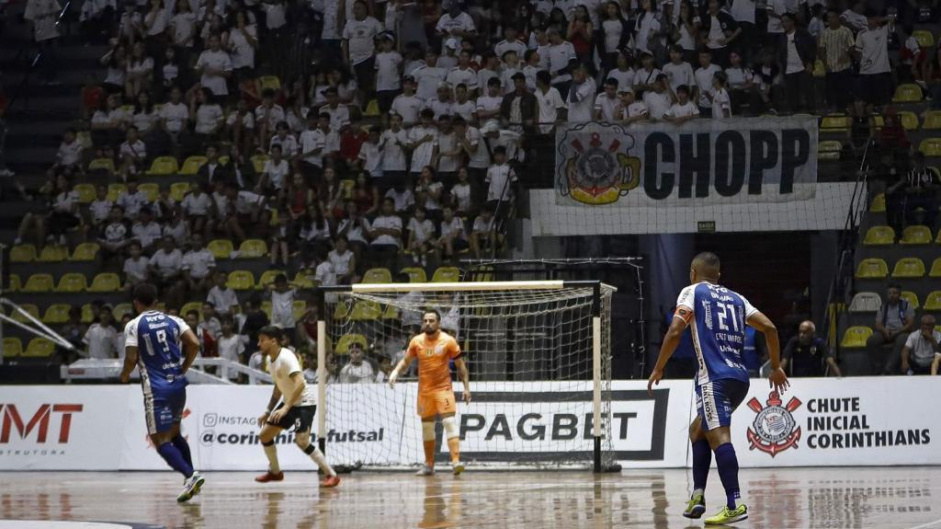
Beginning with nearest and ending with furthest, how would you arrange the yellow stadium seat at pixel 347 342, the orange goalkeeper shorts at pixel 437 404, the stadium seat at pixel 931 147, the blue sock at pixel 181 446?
the blue sock at pixel 181 446 → the orange goalkeeper shorts at pixel 437 404 → the yellow stadium seat at pixel 347 342 → the stadium seat at pixel 931 147

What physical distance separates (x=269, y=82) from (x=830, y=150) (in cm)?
1203

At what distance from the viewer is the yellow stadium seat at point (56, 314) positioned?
28.2 meters

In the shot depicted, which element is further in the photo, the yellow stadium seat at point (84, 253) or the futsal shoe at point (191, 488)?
the yellow stadium seat at point (84, 253)

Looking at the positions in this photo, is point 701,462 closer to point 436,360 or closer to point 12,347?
point 436,360

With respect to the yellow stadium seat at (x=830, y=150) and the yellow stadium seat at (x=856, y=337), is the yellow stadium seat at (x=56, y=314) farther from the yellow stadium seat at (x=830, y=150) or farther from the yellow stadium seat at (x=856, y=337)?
the yellow stadium seat at (x=856, y=337)

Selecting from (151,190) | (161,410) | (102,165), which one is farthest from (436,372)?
(102,165)

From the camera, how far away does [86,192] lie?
2980 centimetres

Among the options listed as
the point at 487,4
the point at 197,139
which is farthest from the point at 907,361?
the point at 197,139

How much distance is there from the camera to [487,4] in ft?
98.8

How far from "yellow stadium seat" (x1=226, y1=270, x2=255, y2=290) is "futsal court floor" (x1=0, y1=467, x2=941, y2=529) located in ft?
22.9

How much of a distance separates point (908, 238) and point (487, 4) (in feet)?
32.7

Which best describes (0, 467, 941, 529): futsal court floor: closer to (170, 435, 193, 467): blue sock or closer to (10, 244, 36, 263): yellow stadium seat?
(170, 435, 193, 467): blue sock

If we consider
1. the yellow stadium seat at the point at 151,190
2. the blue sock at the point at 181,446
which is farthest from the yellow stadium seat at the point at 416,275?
the blue sock at the point at 181,446

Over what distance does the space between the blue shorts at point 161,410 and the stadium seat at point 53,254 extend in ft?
47.6
